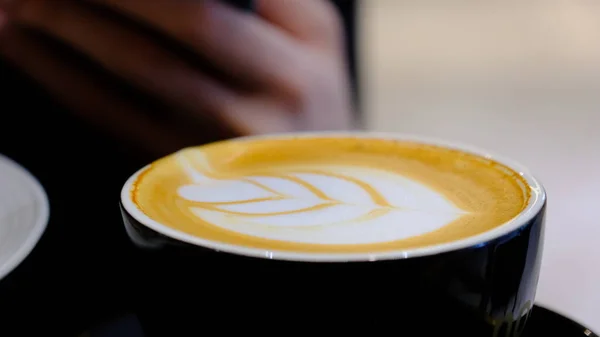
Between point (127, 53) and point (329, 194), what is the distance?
32 centimetres

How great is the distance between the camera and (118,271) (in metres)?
0.39

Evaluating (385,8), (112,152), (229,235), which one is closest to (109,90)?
(112,152)

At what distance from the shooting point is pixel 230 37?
0.62 m

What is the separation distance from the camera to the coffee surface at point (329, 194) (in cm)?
28

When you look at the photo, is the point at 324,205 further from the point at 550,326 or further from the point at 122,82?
the point at 122,82

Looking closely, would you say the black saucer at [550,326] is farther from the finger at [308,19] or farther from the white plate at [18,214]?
the finger at [308,19]

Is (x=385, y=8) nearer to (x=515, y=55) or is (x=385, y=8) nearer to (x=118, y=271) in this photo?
(x=515, y=55)

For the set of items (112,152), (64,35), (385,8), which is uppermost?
(64,35)

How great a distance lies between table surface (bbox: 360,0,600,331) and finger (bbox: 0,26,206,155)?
0.31m

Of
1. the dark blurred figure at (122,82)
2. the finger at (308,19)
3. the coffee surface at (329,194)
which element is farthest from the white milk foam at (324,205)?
the finger at (308,19)

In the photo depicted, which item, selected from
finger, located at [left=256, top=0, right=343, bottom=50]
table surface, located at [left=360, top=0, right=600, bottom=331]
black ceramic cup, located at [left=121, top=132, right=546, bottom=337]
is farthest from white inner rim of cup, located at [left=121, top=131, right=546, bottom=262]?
finger, located at [left=256, top=0, right=343, bottom=50]

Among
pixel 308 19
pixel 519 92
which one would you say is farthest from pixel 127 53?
pixel 519 92

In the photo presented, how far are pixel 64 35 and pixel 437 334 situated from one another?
0.45 meters

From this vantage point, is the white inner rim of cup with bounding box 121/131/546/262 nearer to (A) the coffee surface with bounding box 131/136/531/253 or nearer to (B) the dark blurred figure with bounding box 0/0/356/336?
(A) the coffee surface with bounding box 131/136/531/253
